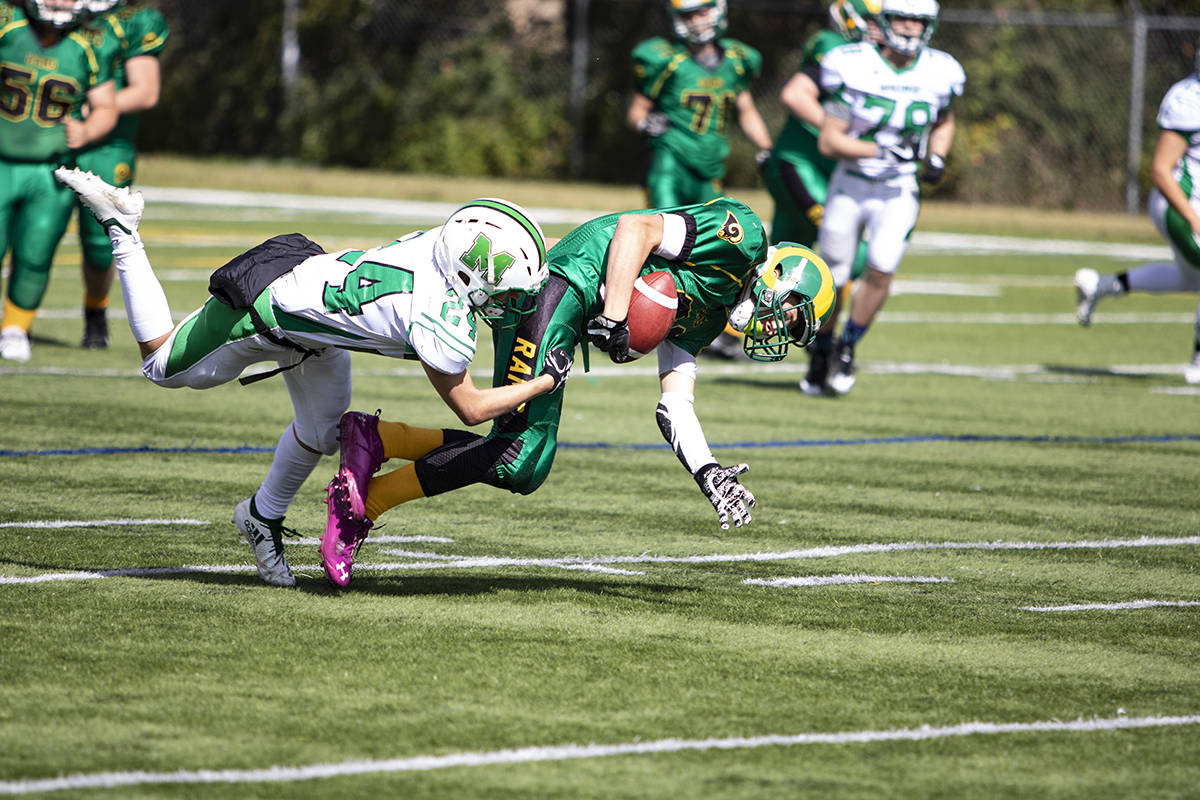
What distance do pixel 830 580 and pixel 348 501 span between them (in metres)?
1.63

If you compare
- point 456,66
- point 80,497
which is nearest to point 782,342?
point 80,497

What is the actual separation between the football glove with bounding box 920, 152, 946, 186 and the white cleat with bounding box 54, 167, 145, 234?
254 inches

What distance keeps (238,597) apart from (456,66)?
25092 mm

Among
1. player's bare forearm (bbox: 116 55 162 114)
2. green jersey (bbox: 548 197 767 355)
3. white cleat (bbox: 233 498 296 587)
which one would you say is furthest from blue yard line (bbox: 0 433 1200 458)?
player's bare forearm (bbox: 116 55 162 114)

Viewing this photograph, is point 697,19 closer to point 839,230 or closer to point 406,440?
point 839,230

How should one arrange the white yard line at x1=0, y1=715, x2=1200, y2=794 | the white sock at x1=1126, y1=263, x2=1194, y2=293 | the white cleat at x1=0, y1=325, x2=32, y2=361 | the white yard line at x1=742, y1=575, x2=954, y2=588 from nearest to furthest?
the white yard line at x1=0, y1=715, x2=1200, y2=794 < the white yard line at x1=742, y1=575, x2=954, y2=588 < the white cleat at x1=0, y1=325, x2=32, y2=361 < the white sock at x1=1126, y1=263, x2=1194, y2=293

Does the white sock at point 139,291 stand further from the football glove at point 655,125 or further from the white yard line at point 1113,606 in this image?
the football glove at point 655,125

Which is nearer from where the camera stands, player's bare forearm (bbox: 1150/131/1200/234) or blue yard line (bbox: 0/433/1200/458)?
blue yard line (bbox: 0/433/1200/458)

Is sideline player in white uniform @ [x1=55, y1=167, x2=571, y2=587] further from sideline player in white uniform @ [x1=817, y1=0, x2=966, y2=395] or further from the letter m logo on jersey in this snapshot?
sideline player in white uniform @ [x1=817, y1=0, x2=966, y2=395]

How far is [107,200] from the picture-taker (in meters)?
5.67

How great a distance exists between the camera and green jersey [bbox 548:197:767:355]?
584 cm

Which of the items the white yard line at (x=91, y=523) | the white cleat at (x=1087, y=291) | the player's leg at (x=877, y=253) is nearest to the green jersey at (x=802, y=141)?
the player's leg at (x=877, y=253)

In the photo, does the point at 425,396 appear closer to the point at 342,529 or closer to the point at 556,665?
the point at 342,529

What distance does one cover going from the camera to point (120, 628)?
4.98m
